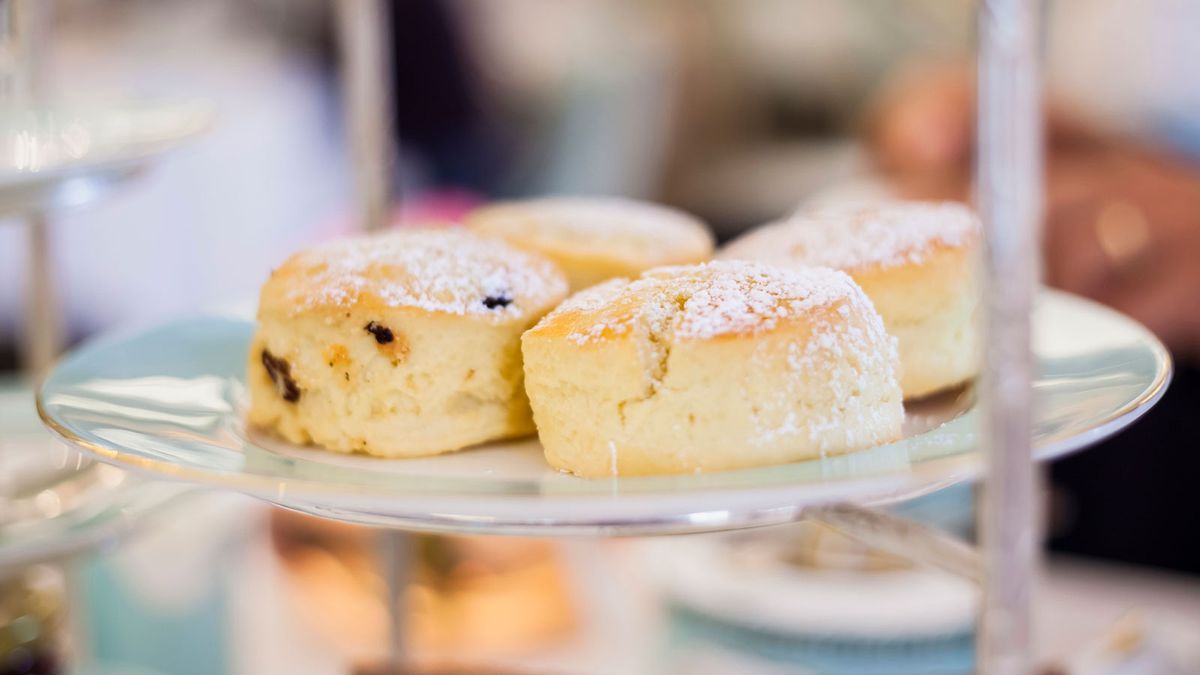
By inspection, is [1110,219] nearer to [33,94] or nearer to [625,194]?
[33,94]

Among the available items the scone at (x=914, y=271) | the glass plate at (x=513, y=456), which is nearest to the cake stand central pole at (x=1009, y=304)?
the glass plate at (x=513, y=456)

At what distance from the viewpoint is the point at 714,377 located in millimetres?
445

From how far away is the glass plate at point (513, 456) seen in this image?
1.25 feet

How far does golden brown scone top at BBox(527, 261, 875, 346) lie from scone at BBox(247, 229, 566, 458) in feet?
0.12

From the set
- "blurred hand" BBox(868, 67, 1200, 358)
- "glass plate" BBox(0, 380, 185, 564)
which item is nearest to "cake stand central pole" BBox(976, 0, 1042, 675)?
"glass plate" BBox(0, 380, 185, 564)

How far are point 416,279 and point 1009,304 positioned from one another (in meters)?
→ 0.26

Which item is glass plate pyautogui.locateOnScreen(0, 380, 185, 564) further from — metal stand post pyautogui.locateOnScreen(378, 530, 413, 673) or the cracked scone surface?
the cracked scone surface

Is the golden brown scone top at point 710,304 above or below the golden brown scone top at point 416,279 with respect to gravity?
above

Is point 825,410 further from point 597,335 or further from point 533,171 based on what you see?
point 533,171

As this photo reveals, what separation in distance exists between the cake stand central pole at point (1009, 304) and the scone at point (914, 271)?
17cm

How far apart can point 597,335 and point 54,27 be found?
237cm

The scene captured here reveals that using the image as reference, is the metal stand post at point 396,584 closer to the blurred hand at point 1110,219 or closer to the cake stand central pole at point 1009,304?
the cake stand central pole at point 1009,304

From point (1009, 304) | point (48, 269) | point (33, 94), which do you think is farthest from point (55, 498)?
point (1009, 304)

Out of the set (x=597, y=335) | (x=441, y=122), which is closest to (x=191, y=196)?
(x=441, y=122)
